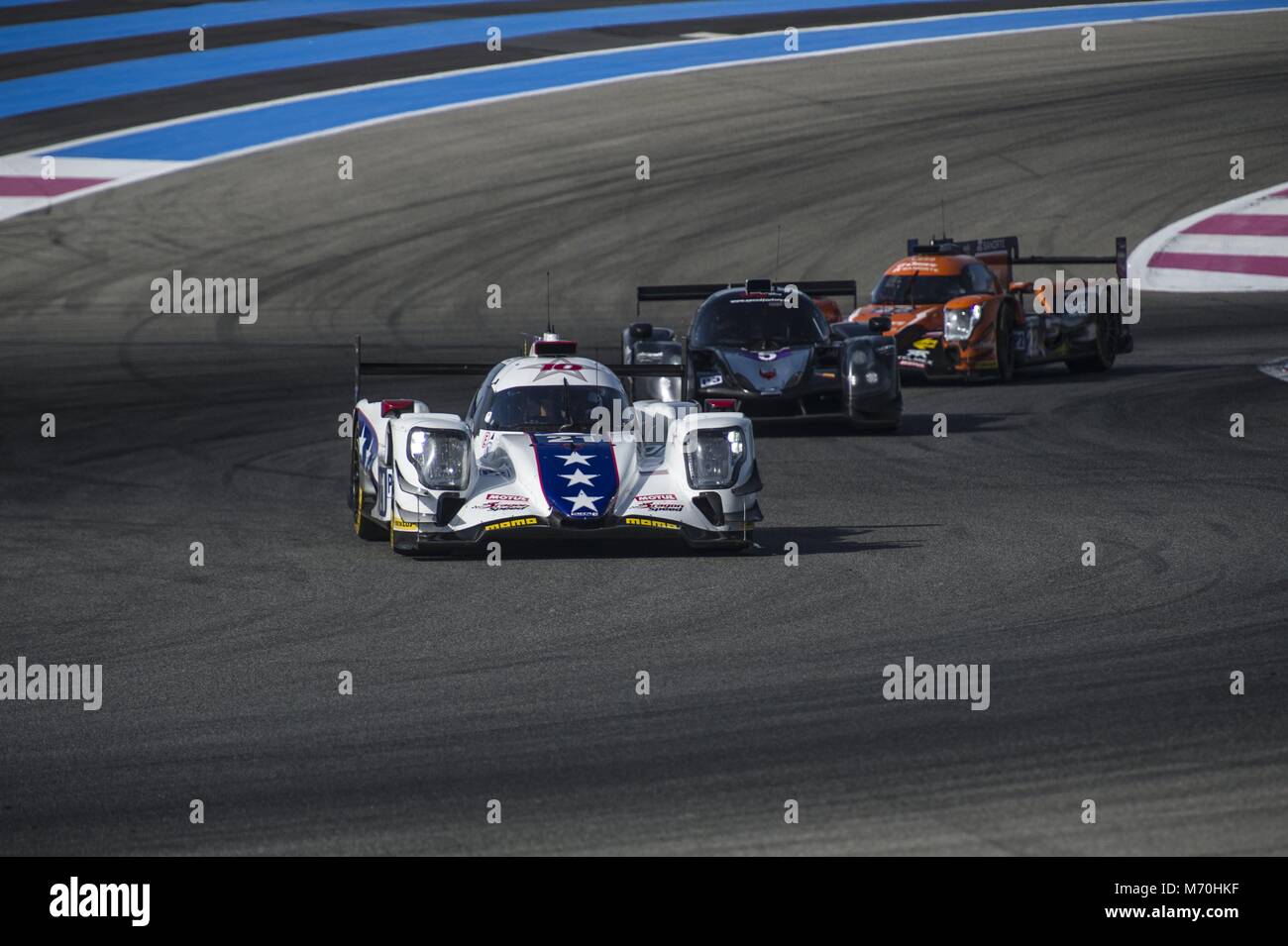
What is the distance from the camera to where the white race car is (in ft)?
35.6

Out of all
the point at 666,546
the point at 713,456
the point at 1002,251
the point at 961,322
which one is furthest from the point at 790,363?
the point at 1002,251

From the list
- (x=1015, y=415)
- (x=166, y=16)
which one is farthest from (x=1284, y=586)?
(x=166, y=16)

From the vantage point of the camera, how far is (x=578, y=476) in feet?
35.8

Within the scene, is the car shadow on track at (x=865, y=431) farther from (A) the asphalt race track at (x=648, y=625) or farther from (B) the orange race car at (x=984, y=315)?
(B) the orange race car at (x=984, y=315)

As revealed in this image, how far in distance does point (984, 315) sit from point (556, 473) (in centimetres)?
1087

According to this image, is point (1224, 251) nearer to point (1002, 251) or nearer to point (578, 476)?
point (1002, 251)

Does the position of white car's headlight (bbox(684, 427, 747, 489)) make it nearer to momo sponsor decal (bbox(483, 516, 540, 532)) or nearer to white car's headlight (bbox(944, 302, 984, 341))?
momo sponsor decal (bbox(483, 516, 540, 532))

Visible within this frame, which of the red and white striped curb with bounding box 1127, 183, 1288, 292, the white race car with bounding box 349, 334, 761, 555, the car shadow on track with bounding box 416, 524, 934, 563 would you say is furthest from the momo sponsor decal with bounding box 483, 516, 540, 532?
the red and white striped curb with bounding box 1127, 183, 1288, 292

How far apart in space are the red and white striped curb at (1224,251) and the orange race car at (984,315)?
8274 mm

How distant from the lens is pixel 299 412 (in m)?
19.0

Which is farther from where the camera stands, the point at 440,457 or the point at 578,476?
the point at 440,457

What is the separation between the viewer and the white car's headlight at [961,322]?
68.2ft

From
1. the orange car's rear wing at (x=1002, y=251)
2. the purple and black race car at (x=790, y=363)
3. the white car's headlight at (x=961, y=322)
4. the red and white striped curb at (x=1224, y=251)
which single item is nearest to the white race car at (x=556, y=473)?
the purple and black race car at (x=790, y=363)

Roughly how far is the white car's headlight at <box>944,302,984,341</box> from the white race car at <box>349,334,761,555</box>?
9.41 m
